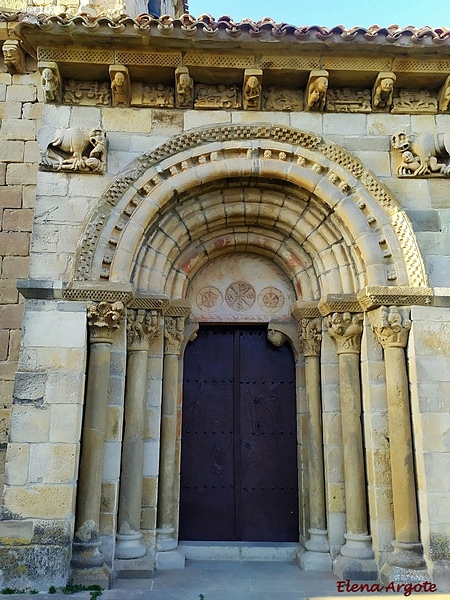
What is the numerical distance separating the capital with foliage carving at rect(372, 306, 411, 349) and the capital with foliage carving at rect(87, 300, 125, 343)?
2.46 meters

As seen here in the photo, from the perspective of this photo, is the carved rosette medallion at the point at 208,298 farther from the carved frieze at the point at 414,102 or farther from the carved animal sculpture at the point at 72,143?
the carved frieze at the point at 414,102

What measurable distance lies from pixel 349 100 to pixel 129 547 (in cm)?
502

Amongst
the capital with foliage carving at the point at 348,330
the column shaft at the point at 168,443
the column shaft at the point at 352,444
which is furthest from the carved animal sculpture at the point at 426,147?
the column shaft at the point at 168,443

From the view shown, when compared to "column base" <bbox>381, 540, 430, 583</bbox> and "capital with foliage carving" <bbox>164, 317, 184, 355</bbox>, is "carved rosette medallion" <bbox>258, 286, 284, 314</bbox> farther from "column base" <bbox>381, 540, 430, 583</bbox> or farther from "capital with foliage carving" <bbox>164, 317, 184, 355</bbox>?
"column base" <bbox>381, 540, 430, 583</bbox>

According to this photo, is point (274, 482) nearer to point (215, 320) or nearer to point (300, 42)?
point (215, 320)

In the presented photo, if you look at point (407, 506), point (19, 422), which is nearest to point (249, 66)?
point (19, 422)

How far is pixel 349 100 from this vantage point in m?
5.67

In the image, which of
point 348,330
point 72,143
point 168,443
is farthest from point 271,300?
point 72,143

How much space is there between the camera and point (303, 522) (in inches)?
211

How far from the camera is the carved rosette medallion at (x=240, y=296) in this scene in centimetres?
595

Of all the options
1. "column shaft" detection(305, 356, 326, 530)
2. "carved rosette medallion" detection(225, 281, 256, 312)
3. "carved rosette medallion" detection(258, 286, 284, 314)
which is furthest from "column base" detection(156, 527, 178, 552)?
"carved rosette medallion" detection(258, 286, 284, 314)

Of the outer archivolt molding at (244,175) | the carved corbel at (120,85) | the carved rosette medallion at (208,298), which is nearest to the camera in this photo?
the outer archivolt molding at (244,175)

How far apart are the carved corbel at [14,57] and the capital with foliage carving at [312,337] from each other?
4.14 m

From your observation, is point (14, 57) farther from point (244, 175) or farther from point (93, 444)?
point (93, 444)
